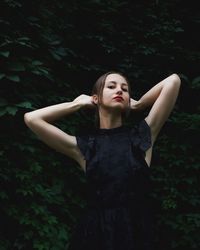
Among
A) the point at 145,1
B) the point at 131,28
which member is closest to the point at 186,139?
the point at 131,28

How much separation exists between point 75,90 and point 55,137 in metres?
2.75

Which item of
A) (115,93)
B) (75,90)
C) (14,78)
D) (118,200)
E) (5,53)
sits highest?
(115,93)

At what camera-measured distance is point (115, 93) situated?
2498 mm

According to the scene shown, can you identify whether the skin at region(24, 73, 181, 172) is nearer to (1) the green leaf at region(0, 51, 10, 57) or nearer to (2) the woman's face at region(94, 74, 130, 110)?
(2) the woman's face at region(94, 74, 130, 110)

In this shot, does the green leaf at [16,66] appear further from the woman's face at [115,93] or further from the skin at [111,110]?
the woman's face at [115,93]

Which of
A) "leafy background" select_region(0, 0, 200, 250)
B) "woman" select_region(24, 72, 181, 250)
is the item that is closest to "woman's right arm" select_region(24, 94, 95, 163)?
"woman" select_region(24, 72, 181, 250)

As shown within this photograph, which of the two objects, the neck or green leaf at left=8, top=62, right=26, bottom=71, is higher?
the neck

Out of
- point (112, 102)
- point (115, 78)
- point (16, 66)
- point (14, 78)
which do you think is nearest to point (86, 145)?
point (112, 102)

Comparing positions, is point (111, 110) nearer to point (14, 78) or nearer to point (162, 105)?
point (162, 105)

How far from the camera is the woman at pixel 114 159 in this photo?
2346 mm

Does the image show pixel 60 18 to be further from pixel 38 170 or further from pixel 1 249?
pixel 1 249

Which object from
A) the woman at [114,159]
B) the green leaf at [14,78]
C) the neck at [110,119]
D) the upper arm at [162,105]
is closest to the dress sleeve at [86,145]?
the woman at [114,159]

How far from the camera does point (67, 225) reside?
4.54 meters

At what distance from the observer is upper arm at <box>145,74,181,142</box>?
2518 millimetres
